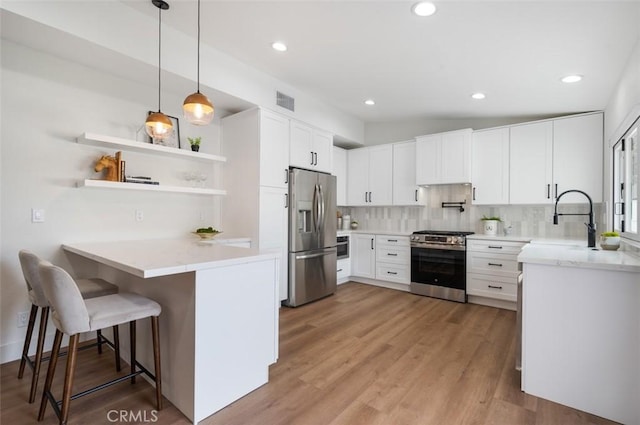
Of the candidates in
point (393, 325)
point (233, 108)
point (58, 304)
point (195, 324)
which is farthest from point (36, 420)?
point (233, 108)

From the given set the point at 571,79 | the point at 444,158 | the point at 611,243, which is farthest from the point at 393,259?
the point at 571,79

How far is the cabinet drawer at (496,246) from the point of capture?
12.5ft

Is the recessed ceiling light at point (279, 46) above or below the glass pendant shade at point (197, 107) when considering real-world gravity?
above

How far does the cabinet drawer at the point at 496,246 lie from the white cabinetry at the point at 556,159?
23.4 inches

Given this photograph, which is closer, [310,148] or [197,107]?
[197,107]

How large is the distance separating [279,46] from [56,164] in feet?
7.22

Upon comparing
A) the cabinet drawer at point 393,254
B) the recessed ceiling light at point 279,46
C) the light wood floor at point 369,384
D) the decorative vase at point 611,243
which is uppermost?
the recessed ceiling light at point 279,46

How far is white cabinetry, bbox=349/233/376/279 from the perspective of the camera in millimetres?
5020

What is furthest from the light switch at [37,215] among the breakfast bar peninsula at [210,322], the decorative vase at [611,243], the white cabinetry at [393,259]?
the decorative vase at [611,243]

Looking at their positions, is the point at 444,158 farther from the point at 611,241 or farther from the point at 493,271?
the point at 611,241

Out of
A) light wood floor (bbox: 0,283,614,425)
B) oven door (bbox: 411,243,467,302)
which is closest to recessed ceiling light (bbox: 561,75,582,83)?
oven door (bbox: 411,243,467,302)

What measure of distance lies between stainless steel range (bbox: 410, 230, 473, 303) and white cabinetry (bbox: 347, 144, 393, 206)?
1.00m

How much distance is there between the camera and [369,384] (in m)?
2.17

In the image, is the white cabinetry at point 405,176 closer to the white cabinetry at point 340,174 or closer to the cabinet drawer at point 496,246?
the white cabinetry at point 340,174
